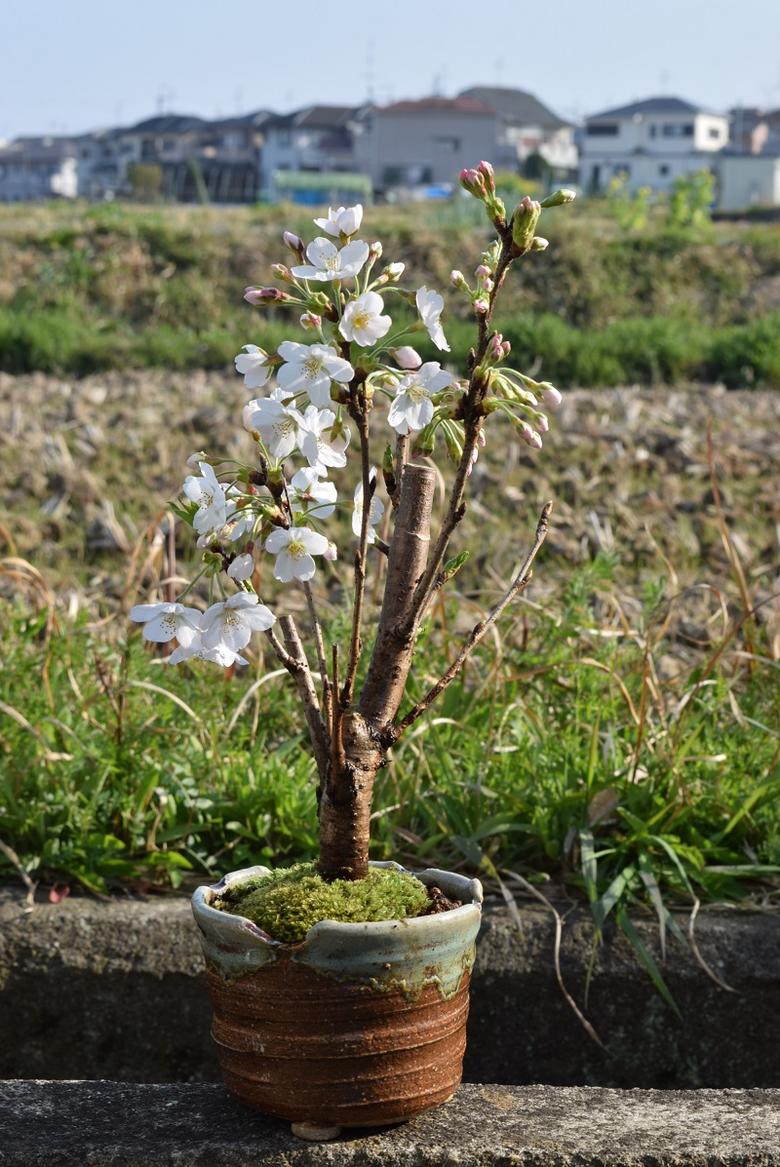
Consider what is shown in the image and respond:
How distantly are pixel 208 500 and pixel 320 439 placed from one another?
15 centimetres

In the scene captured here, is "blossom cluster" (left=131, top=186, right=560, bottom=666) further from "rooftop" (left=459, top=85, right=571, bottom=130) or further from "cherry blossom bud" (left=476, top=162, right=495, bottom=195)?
"rooftop" (left=459, top=85, right=571, bottom=130)

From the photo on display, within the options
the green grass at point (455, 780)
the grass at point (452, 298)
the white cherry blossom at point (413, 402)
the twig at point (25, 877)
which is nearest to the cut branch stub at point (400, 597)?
the white cherry blossom at point (413, 402)

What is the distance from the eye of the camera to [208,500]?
155cm

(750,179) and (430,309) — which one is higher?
(750,179)

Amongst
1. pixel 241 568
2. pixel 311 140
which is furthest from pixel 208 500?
A: pixel 311 140

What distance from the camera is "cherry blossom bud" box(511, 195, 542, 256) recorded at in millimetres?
1448

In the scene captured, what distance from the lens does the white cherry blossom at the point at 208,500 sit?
154 cm

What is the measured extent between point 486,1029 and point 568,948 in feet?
0.63

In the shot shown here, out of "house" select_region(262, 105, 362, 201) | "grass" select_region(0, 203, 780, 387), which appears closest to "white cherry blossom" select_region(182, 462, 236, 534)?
"grass" select_region(0, 203, 780, 387)

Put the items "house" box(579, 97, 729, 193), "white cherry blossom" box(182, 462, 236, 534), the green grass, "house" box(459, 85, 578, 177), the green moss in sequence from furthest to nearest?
"house" box(459, 85, 578, 177) → "house" box(579, 97, 729, 193) → the green grass → the green moss → "white cherry blossom" box(182, 462, 236, 534)

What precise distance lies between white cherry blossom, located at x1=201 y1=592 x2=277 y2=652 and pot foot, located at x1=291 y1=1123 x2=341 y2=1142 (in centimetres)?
58

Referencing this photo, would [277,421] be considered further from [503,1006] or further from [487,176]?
[503,1006]

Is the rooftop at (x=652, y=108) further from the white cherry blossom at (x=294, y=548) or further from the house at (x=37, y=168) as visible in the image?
the white cherry blossom at (x=294, y=548)

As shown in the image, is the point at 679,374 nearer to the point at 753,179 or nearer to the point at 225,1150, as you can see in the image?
the point at 225,1150
